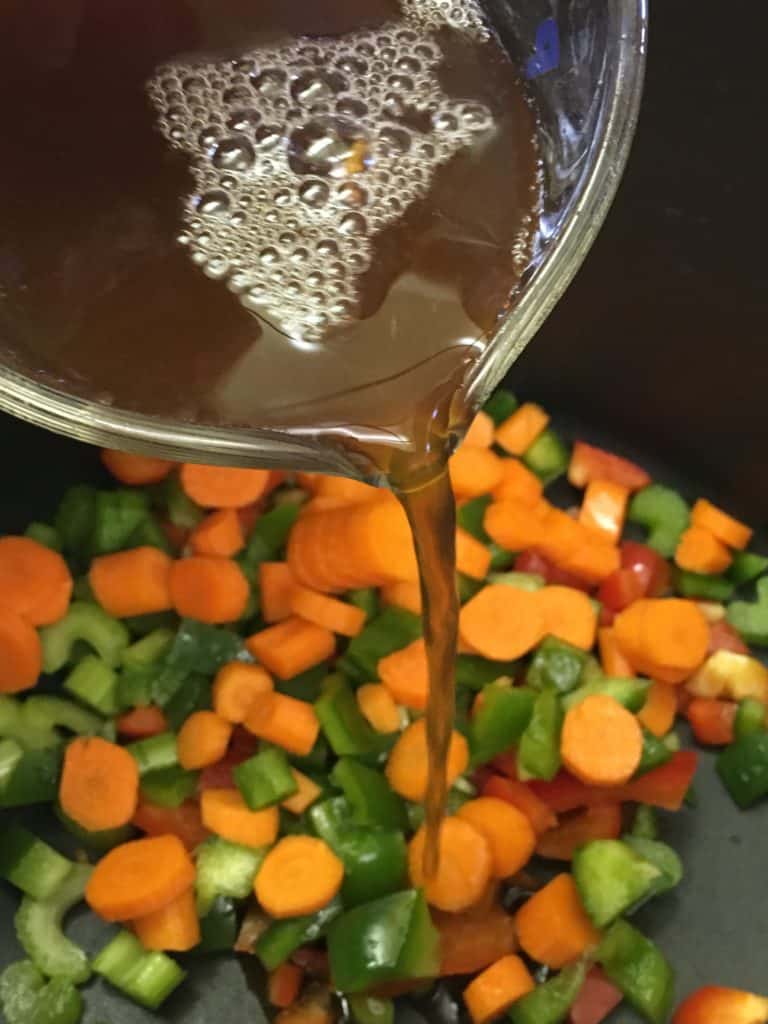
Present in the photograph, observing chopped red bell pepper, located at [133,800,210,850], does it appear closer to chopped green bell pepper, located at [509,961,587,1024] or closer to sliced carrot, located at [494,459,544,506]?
chopped green bell pepper, located at [509,961,587,1024]

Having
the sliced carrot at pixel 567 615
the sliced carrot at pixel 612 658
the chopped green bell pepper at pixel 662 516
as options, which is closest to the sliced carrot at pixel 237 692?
the sliced carrot at pixel 567 615

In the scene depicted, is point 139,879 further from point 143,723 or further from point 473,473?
point 473,473

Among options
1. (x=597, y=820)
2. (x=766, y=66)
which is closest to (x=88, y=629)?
(x=597, y=820)

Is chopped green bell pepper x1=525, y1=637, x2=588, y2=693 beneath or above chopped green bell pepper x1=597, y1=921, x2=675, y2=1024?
above

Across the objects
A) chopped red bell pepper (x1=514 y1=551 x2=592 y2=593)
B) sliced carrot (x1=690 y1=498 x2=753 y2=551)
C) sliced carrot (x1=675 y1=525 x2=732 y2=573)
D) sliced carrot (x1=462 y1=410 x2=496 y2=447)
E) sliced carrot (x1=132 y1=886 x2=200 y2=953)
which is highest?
sliced carrot (x1=690 y1=498 x2=753 y2=551)

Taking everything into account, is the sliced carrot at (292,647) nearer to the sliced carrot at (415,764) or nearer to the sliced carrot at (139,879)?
the sliced carrot at (415,764)

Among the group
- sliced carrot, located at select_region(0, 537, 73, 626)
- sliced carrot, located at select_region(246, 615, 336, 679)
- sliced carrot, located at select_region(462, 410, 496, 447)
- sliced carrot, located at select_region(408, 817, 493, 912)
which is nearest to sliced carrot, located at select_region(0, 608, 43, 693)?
sliced carrot, located at select_region(0, 537, 73, 626)
